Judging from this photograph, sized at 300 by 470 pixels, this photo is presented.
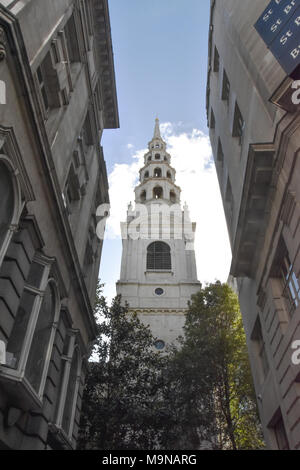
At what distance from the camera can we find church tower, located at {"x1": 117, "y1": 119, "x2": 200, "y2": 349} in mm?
39125

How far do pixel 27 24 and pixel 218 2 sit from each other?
11.8 meters

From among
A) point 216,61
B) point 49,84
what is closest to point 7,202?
point 49,84

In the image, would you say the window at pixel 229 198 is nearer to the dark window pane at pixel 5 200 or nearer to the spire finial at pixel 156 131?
the dark window pane at pixel 5 200

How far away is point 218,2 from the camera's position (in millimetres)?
17625

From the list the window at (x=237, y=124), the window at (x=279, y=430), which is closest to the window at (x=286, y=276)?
the window at (x=279, y=430)

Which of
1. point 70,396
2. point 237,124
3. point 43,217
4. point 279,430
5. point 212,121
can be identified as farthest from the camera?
point 212,121

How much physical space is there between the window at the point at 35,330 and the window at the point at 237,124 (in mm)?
10586

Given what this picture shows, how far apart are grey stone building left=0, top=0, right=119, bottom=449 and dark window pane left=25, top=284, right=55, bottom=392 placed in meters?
0.03

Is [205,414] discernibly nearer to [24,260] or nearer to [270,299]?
[270,299]

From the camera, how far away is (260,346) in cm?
1521

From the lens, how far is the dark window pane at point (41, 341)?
28.9ft

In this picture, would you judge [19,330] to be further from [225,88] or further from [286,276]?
Answer: [225,88]

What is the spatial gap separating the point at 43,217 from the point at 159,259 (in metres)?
35.4
